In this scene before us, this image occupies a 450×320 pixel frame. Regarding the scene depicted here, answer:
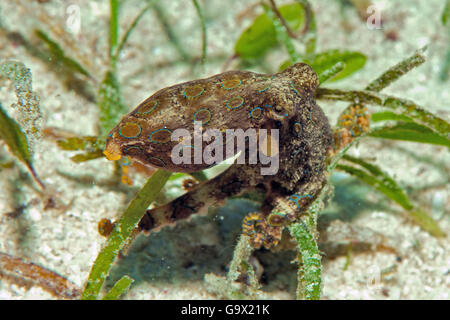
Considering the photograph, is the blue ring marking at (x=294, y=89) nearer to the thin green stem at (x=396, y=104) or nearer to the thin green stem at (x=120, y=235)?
the thin green stem at (x=396, y=104)

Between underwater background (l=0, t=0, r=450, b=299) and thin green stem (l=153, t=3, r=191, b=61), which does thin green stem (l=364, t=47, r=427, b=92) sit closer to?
underwater background (l=0, t=0, r=450, b=299)

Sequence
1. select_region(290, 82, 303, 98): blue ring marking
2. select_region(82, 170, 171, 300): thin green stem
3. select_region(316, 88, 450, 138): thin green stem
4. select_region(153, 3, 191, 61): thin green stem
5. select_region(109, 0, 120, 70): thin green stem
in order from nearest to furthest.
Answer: select_region(290, 82, 303, 98): blue ring marking → select_region(82, 170, 171, 300): thin green stem → select_region(316, 88, 450, 138): thin green stem → select_region(109, 0, 120, 70): thin green stem → select_region(153, 3, 191, 61): thin green stem

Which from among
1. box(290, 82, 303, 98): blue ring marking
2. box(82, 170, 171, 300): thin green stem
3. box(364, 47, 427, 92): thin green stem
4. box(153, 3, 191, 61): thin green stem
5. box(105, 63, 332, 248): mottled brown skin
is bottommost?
box(82, 170, 171, 300): thin green stem

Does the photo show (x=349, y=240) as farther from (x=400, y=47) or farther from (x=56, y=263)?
(x=400, y=47)

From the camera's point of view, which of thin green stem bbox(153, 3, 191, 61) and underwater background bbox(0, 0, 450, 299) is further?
thin green stem bbox(153, 3, 191, 61)

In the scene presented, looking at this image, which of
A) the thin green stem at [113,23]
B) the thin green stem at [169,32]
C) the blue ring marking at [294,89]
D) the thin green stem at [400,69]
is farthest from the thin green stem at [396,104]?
the thin green stem at [169,32]

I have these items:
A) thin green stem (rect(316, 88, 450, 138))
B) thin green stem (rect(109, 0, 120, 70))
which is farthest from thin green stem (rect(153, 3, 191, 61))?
thin green stem (rect(316, 88, 450, 138))

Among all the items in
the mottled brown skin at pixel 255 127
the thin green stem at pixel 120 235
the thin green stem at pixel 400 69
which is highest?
the thin green stem at pixel 400 69
